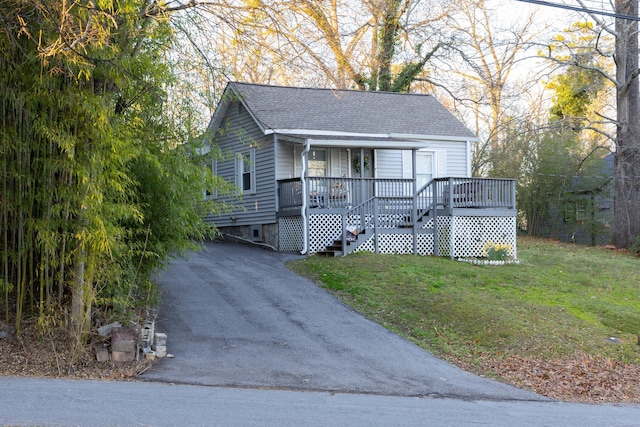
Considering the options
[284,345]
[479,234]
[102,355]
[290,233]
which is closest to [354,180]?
[290,233]

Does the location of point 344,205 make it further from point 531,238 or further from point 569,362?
point 531,238

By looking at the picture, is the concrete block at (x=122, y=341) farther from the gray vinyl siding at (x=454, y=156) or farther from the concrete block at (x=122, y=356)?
the gray vinyl siding at (x=454, y=156)

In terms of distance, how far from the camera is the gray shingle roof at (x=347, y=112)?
2038 centimetres

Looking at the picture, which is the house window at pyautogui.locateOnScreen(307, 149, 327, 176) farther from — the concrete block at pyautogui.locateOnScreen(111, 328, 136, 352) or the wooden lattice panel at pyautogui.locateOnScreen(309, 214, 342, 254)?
the concrete block at pyautogui.locateOnScreen(111, 328, 136, 352)

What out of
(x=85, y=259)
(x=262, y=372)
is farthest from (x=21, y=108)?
(x=262, y=372)

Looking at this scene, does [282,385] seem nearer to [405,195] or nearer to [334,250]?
[334,250]

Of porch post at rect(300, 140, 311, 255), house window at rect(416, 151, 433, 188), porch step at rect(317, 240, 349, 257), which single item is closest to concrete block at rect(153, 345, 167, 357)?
porch step at rect(317, 240, 349, 257)

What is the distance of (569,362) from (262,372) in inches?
186

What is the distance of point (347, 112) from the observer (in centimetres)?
2188

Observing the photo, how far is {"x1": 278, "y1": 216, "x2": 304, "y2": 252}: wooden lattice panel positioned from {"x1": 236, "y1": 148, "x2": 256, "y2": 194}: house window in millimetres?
1872

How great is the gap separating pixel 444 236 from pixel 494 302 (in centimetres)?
536

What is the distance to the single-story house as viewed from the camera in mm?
18719

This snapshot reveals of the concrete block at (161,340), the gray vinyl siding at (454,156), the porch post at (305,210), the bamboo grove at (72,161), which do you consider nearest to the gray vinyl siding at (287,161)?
the porch post at (305,210)

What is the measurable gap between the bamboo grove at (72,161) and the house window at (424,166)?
12406 millimetres
